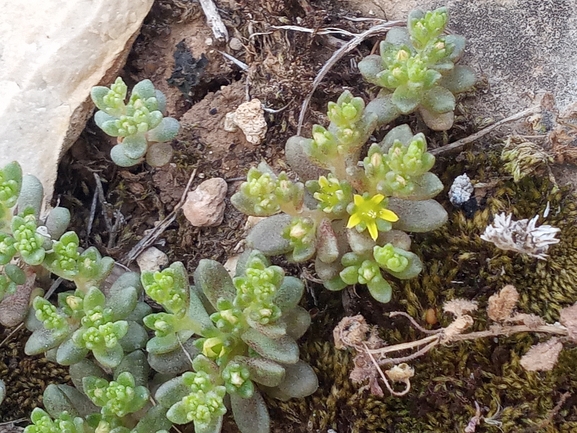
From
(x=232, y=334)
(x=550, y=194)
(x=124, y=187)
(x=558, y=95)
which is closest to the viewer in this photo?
(x=232, y=334)

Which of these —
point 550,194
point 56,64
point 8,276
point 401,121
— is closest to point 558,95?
point 550,194

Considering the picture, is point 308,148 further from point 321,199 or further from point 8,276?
point 8,276

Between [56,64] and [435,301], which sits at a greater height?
[56,64]

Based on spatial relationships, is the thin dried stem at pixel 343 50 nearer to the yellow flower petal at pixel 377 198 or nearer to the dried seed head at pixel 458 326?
the yellow flower petal at pixel 377 198

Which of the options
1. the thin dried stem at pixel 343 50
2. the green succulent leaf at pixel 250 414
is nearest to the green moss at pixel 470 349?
the green succulent leaf at pixel 250 414

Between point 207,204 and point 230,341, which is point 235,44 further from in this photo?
point 230,341

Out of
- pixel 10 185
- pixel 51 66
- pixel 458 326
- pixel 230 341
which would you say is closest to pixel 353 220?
pixel 458 326

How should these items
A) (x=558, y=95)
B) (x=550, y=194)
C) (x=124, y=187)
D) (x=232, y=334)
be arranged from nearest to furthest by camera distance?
1. (x=232, y=334)
2. (x=550, y=194)
3. (x=558, y=95)
4. (x=124, y=187)
